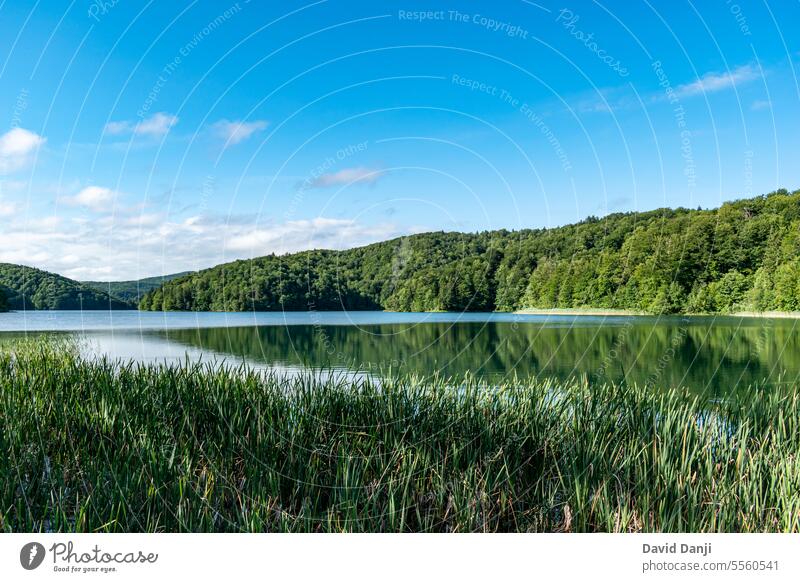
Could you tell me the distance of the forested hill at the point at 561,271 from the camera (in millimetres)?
26266

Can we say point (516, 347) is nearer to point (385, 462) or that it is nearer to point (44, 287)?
point (44, 287)

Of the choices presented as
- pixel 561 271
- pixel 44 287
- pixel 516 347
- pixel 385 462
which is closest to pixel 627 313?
pixel 561 271

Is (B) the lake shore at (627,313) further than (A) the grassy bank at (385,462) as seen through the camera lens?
Yes

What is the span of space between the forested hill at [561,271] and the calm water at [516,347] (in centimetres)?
201

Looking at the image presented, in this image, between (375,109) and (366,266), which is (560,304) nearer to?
(366,266)

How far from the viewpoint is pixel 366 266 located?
22.5 meters

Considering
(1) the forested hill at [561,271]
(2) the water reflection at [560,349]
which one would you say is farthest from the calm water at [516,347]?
(1) the forested hill at [561,271]

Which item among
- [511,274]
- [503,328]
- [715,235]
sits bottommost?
[503,328]

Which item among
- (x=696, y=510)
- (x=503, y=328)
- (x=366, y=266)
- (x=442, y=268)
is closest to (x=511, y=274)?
(x=442, y=268)

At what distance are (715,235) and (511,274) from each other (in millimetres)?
19458

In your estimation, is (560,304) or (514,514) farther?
(560,304)

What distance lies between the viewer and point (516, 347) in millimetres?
32156

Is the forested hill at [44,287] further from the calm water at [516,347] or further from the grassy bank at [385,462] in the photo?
the grassy bank at [385,462]

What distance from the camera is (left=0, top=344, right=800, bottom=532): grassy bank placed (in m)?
5.19
